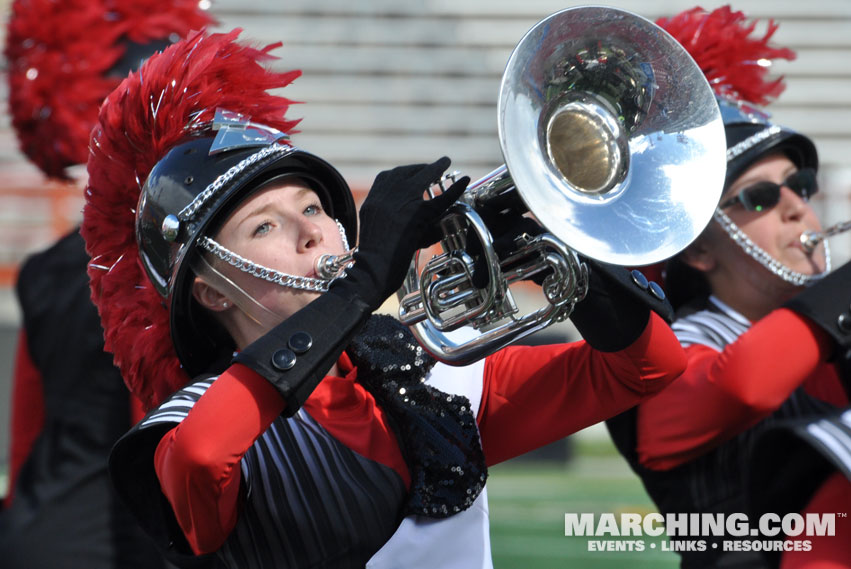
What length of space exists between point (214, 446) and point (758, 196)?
67.8 inches

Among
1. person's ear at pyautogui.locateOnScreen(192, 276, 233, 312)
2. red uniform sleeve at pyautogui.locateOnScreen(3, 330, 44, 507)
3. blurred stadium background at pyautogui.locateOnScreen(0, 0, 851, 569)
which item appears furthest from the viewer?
blurred stadium background at pyautogui.locateOnScreen(0, 0, 851, 569)

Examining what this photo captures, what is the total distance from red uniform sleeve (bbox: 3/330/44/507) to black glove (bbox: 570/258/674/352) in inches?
76.9

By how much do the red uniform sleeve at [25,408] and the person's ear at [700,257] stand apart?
1.82 m

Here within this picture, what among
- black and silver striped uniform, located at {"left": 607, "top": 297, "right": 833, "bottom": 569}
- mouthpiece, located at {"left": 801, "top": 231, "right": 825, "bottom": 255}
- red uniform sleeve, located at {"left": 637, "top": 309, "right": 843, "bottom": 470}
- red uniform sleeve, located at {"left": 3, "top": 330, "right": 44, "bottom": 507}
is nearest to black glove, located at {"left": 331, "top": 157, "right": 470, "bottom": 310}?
red uniform sleeve, located at {"left": 637, "top": 309, "right": 843, "bottom": 470}

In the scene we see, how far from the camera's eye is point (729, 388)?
2705 mm

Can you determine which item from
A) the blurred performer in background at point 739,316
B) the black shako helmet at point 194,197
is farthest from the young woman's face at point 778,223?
the black shako helmet at point 194,197

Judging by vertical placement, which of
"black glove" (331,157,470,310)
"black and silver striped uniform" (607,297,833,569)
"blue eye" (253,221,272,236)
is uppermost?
"black glove" (331,157,470,310)

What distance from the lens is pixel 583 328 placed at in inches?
83.7

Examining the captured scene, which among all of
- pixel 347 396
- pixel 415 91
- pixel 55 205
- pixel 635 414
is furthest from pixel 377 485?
pixel 415 91

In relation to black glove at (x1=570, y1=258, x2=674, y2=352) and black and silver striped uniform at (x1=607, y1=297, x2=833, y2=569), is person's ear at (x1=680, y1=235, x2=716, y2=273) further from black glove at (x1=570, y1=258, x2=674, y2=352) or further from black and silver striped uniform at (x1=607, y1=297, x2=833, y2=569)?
black glove at (x1=570, y1=258, x2=674, y2=352)

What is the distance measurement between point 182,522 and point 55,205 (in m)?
7.42

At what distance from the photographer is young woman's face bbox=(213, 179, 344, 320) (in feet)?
7.41

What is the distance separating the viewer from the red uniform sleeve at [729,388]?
2633 millimetres

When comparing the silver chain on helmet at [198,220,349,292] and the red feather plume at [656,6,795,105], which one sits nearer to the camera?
the silver chain on helmet at [198,220,349,292]
